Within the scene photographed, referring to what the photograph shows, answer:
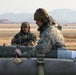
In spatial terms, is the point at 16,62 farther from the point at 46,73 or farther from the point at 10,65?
the point at 46,73

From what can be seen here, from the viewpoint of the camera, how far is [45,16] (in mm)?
5406

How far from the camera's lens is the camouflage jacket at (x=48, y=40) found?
5.30 metres

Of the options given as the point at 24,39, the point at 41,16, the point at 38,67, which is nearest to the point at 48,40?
the point at 41,16

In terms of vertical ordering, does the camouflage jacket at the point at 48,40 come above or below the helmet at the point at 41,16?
below

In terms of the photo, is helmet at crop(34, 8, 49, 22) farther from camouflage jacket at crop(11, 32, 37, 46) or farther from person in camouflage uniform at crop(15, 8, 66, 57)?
camouflage jacket at crop(11, 32, 37, 46)

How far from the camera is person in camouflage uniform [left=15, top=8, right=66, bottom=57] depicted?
209 inches

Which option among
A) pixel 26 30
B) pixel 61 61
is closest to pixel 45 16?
pixel 61 61

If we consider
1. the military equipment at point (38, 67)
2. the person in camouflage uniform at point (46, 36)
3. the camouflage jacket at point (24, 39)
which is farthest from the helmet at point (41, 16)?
the camouflage jacket at point (24, 39)

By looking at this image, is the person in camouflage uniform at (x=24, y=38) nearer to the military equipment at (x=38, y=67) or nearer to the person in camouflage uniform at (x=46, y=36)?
the person in camouflage uniform at (x=46, y=36)

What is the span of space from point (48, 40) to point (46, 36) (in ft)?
0.24

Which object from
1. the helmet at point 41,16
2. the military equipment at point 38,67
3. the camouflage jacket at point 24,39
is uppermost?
the helmet at point 41,16

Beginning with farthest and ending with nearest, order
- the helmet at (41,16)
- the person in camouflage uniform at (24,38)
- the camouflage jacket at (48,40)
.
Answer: the person in camouflage uniform at (24,38)
the helmet at (41,16)
the camouflage jacket at (48,40)

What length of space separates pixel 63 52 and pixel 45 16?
2.19ft

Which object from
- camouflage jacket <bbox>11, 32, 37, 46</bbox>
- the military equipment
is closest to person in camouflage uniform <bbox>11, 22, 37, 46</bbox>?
camouflage jacket <bbox>11, 32, 37, 46</bbox>
